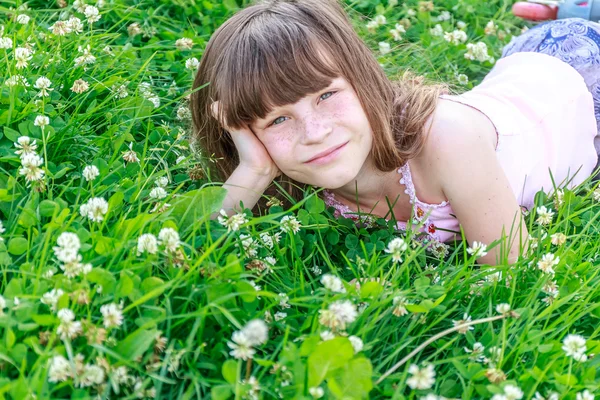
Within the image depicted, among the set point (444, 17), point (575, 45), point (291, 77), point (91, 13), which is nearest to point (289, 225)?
point (291, 77)

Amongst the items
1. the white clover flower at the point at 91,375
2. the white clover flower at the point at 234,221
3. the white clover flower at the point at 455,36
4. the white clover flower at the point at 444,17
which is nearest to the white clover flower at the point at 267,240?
the white clover flower at the point at 234,221

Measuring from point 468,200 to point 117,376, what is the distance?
1.40 m

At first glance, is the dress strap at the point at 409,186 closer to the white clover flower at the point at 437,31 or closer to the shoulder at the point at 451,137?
the shoulder at the point at 451,137

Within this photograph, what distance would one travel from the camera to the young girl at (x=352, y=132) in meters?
2.46

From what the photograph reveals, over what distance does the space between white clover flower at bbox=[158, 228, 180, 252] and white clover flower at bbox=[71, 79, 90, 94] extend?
3.52 ft

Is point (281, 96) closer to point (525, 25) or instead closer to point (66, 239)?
point (66, 239)

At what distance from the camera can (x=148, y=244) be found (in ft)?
6.25

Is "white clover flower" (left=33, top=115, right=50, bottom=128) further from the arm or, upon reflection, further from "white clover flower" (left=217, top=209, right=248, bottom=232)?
the arm

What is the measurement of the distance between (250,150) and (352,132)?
0.35 metres

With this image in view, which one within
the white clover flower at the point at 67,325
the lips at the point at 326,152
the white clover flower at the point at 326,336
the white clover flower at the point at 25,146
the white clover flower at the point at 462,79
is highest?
the white clover flower at the point at 25,146

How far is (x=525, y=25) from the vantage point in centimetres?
442

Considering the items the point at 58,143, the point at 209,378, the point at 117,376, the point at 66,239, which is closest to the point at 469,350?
the point at 209,378

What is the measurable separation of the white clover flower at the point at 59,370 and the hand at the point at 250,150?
1.14 metres

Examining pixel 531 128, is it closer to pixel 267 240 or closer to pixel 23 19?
pixel 267 240
